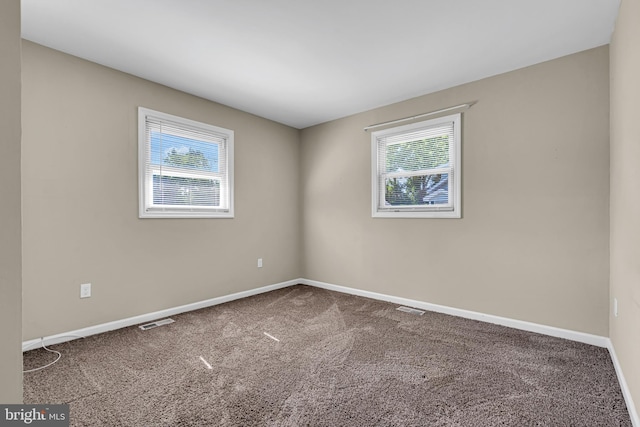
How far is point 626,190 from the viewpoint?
1.85 m

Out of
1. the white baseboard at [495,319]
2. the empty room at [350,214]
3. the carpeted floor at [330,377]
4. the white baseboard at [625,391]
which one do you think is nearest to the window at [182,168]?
the empty room at [350,214]

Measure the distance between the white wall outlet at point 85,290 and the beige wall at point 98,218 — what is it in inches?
1.5

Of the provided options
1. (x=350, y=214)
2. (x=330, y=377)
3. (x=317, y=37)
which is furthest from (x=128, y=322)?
(x=317, y=37)

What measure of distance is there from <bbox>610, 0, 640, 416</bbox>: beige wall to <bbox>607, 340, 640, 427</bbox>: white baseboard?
54mm

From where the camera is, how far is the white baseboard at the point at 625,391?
5.02 feet

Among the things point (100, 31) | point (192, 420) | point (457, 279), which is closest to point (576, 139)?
point (457, 279)

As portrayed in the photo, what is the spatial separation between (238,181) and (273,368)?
2453 millimetres

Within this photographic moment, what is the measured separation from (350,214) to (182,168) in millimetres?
2189

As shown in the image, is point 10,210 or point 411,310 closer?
point 10,210

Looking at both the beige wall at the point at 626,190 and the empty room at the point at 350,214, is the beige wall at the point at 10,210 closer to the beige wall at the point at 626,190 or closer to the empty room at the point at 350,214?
the empty room at the point at 350,214

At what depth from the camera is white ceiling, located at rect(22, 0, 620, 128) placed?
6.66 ft

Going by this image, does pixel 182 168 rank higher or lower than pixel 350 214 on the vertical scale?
higher

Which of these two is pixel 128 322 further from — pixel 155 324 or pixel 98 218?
pixel 98 218

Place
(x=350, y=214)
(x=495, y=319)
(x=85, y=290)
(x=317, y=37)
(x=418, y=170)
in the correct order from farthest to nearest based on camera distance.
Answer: (x=350, y=214) → (x=418, y=170) → (x=495, y=319) → (x=85, y=290) → (x=317, y=37)
